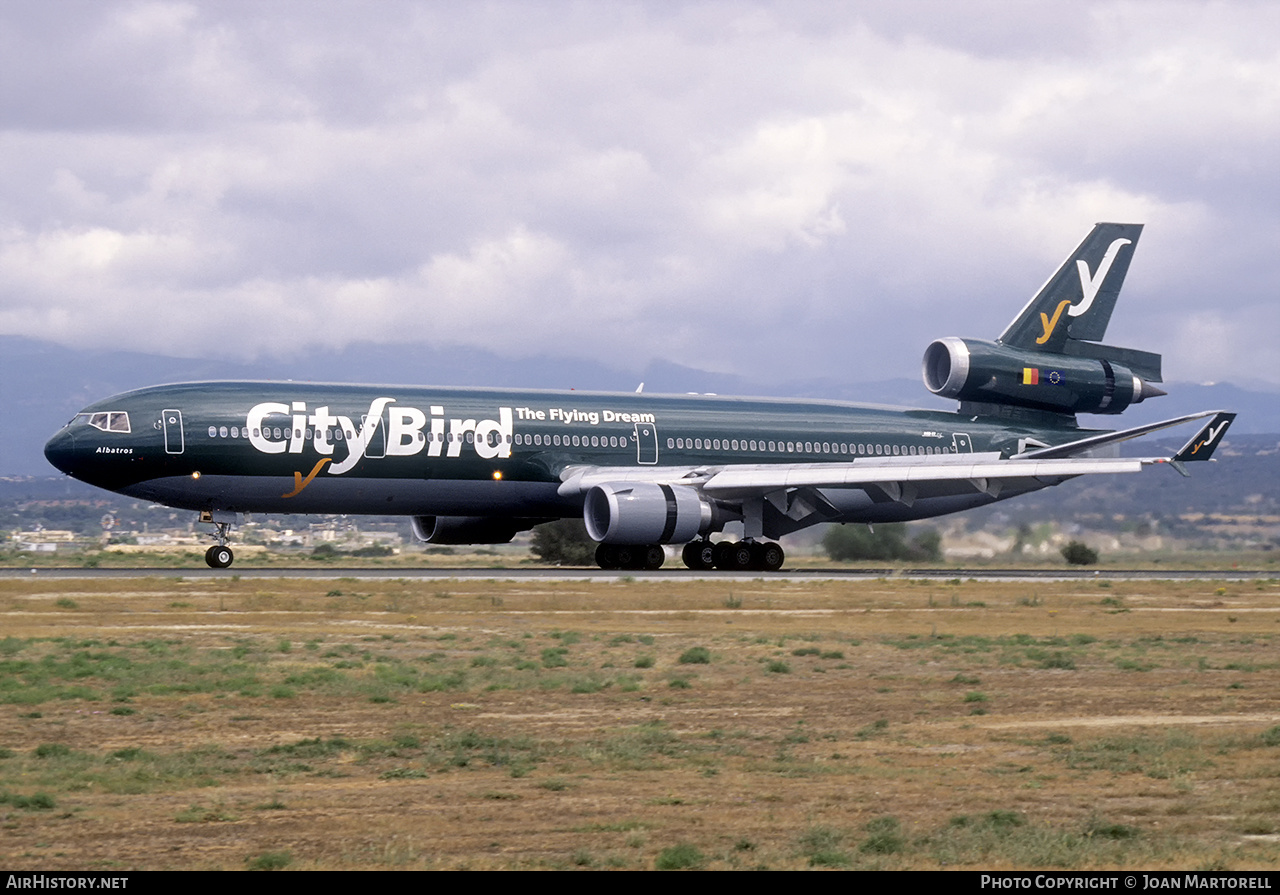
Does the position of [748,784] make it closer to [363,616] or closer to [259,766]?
[259,766]

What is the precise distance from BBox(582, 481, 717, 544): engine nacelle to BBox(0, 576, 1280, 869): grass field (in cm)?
1085

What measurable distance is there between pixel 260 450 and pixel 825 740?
2751cm

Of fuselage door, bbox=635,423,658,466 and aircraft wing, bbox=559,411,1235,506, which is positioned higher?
fuselage door, bbox=635,423,658,466

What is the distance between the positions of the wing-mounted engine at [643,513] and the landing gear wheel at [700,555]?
2.31 m

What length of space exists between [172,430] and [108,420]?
1583mm

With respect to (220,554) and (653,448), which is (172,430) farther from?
(653,448)

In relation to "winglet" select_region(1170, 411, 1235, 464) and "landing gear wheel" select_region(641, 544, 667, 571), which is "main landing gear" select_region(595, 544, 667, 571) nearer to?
"landing gear wheel" select_region(641, 544, 667, 571)

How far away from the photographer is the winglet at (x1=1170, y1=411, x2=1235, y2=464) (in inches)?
1714

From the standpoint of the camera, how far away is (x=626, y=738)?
56.0 feet

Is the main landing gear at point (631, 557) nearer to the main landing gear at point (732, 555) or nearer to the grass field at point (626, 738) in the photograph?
the main landing gear at point (732, 555)

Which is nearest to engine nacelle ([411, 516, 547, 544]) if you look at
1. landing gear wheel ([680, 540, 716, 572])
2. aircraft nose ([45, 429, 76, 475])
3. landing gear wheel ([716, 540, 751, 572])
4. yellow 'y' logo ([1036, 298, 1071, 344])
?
landing gear wheel ([680, 540, 716, 572])

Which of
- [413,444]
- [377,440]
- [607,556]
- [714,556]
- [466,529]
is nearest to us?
[377,440]

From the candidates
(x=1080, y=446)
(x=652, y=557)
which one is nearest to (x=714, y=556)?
(x=652, y=557)

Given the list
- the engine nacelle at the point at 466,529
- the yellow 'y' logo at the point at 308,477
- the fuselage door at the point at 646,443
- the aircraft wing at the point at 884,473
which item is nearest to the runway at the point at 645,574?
the engine nacelle at the point at 466,529
